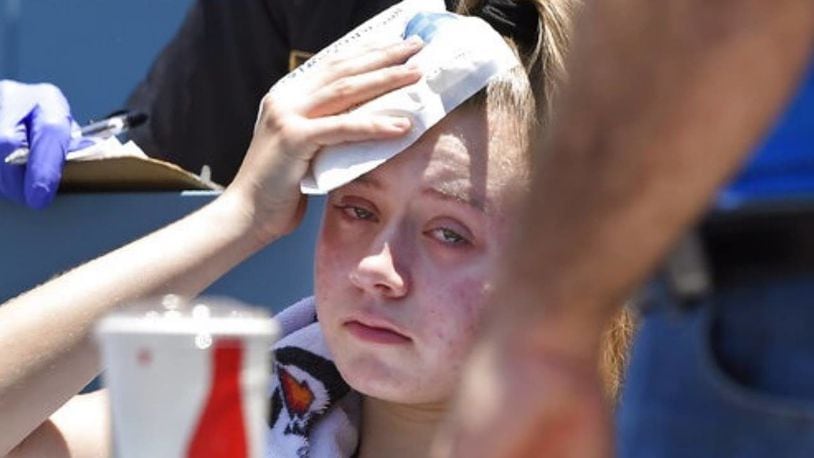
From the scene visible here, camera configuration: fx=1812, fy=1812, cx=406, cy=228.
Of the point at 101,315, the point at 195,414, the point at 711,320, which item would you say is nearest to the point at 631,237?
the point at 711,320

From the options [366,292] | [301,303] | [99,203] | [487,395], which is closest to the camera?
[487,395]

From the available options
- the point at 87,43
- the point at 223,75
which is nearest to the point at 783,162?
the point at 223,75

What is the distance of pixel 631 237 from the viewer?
111 centimetres

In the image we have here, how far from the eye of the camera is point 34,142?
252 centimetres

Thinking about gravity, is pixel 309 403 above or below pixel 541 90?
below

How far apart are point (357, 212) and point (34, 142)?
24.4 inches

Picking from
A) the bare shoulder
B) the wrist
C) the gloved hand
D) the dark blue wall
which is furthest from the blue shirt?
the dark blue wall

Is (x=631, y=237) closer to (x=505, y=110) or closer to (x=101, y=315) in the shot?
(x=505, y=110)

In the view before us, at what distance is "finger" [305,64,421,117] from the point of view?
2.11 m

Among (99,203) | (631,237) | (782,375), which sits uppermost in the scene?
(631,237)

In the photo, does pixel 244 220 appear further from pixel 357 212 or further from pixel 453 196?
pixel 453 196

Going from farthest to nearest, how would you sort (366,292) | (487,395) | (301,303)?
(301,303) < (366,292) < (487,395)

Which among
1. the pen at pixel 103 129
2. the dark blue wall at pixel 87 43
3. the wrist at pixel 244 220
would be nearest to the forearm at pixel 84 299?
the wrist at pixel 244 220

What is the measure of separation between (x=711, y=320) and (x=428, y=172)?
0.96m
